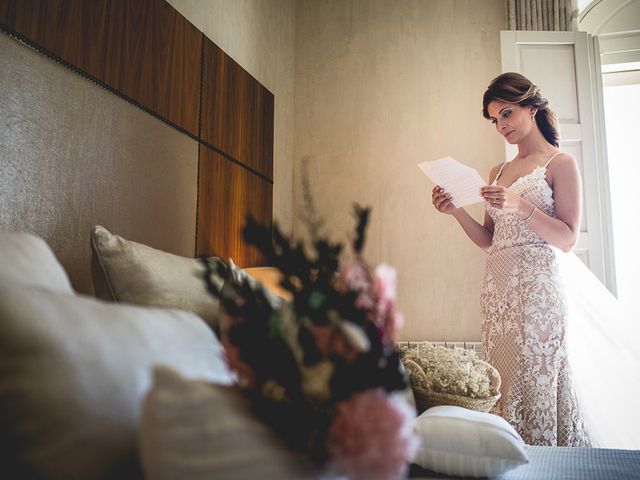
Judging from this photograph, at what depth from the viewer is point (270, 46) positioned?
11.5ft

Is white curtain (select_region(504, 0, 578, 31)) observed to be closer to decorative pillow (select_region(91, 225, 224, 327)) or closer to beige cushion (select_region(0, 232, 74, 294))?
decorative pillow (select_region(91, 225, 224, 327))

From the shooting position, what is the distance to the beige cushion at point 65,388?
0.63 metres

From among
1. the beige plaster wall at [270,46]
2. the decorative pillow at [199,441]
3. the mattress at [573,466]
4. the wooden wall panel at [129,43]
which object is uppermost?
the beige plaster wall at [270,46]

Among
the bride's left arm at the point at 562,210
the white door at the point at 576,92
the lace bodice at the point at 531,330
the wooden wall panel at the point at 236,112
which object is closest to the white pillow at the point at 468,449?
the lace bodice at the point at 531,330

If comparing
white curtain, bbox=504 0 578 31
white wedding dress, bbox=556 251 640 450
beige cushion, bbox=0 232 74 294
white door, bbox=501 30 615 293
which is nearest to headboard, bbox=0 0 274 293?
beige cushion, bbox=0 232 74 294

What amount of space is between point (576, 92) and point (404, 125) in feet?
3.45

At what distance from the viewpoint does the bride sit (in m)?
2.25

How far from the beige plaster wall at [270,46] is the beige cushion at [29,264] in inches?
71.5

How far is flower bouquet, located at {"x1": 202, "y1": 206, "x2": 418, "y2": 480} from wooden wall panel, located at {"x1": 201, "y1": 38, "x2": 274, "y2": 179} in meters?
1.90

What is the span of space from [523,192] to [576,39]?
1553 millimetres

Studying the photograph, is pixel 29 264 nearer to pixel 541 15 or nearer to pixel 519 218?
pixel 519 218

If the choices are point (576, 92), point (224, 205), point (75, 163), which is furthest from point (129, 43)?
point (576, 92)

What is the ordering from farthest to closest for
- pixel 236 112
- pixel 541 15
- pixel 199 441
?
pixel 541 15
pixel 236 112
pixel 199 441

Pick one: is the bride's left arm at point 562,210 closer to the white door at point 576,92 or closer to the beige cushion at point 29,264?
the white door at point 576,92
